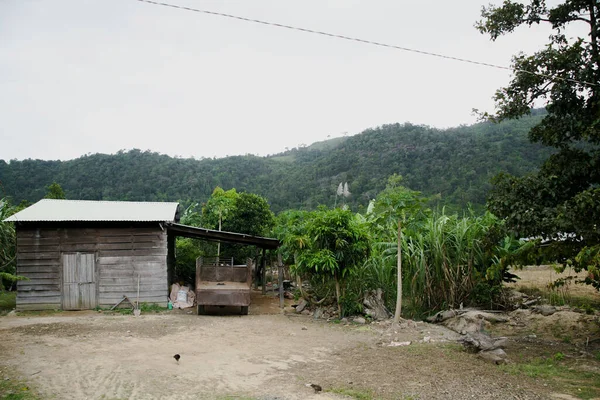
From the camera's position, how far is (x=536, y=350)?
7.99m

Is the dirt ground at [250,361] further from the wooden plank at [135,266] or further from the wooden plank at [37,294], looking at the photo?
the wooden plank at [135,266]

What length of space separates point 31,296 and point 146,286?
10.4 ft

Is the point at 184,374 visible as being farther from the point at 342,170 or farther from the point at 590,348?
the point at 342,170

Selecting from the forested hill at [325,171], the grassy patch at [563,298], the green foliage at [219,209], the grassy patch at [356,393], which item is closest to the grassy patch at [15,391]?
the grassy patch at [356,393]

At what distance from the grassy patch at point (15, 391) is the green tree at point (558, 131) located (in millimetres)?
7291

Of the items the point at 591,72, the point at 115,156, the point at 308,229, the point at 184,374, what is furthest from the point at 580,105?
the point at 115,156

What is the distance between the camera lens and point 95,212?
529 inches

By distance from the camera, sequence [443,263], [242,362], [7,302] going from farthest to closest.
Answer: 1. [7,302]
2. [443,263]
3. [242,362]

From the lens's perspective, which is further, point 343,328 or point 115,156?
point 115,156

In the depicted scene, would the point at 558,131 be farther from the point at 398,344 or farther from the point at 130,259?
the point at 130,259

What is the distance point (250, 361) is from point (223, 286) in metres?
5.37

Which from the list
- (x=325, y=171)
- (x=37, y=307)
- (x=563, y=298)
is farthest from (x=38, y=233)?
(x=325, y=171)

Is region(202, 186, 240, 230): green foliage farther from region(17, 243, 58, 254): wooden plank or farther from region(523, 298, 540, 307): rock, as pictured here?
region(523, 298, 540, 307): rock

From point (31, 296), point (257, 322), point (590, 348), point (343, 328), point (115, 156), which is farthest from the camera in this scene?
point (115, 156)
